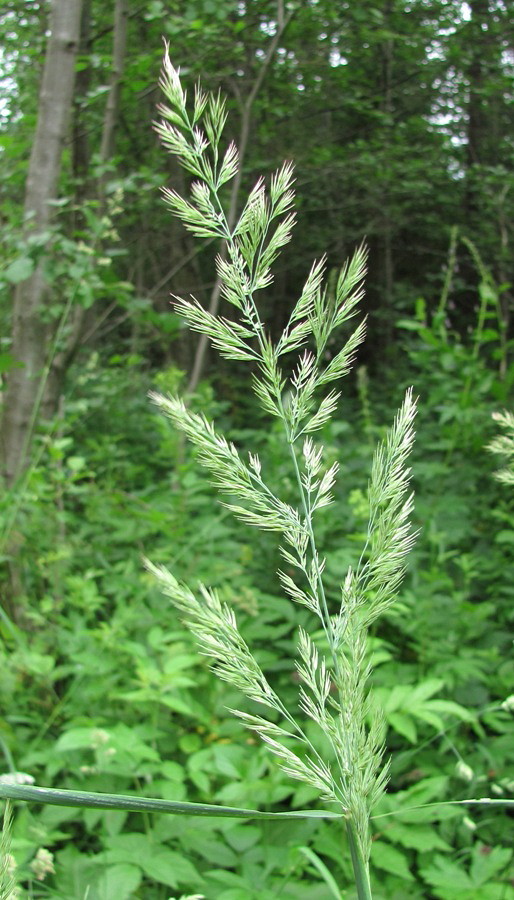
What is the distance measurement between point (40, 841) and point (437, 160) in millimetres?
8311

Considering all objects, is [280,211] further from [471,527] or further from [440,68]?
[440,68]

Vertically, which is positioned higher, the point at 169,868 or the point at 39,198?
the point at 39,198

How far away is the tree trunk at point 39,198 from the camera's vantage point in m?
3.00

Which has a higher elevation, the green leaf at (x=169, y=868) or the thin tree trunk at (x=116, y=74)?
the thin tree trunk at (x=116, y=74)

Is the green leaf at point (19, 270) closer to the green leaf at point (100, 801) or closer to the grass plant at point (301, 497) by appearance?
the grass plant at point (301, 497)

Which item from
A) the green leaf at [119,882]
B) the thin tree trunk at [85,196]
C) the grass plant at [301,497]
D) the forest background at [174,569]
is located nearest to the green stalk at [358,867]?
the grass plant at [301,497]

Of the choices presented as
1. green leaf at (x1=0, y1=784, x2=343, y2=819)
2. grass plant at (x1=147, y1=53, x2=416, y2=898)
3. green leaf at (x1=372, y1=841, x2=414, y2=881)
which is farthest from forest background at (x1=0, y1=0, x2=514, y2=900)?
green leaf at (x1=0, y1=784, x2=343, y2=819)

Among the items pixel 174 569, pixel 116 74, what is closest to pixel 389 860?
pixel 174 569

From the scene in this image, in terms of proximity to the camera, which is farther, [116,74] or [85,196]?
[85,196]

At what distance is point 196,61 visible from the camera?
4.20 meters

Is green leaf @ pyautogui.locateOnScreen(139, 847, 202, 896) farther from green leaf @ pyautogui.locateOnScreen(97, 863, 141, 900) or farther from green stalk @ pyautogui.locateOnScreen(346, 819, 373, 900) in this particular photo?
green stalk @ pyautogui.locateOnScreen(346, 819, 373, 900)

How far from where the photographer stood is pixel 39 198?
3033mm

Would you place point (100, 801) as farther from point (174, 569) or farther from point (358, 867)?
point (174, 569)

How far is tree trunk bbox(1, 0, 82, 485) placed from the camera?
3.00 m
